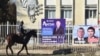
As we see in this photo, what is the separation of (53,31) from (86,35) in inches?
99.7

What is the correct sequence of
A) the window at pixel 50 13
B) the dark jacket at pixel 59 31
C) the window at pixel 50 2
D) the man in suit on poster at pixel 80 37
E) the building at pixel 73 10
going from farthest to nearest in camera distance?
1. the window at pixel 50 13
2. the window at pixel 50 2
3. the building at pixel 73 10
4. the dark jacket at pixel 59 31
5. the man in suit on poster at pixel 80 37

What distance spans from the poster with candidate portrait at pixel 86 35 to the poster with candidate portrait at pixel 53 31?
1006 mm

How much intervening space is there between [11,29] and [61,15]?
11.0 m

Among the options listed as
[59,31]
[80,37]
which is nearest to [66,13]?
[59,31]

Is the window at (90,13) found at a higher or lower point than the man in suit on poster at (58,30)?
higher

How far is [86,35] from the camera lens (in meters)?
30.1

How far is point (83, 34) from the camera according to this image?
3014 cm

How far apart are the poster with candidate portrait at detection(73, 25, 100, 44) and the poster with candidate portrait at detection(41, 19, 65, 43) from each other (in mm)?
1006

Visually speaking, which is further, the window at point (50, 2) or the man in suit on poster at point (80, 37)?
the window at point (50, 2)

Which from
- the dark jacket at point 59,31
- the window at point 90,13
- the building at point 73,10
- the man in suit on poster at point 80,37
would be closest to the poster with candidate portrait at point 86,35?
the man in suit on poster at point 80,37

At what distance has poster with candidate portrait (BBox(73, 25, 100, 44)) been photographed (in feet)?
98.2

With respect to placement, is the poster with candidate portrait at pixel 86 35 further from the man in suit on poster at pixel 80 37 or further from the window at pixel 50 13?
the window at pixel 50 13

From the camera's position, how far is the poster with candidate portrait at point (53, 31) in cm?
3006

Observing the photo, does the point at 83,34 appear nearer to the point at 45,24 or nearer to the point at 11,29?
the point at 45,24
